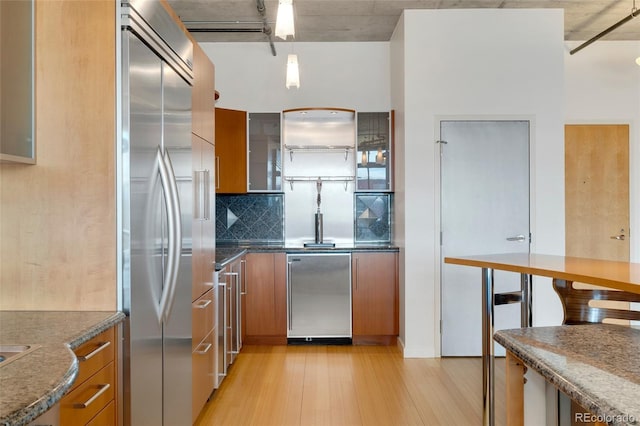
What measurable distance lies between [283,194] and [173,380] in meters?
2.97

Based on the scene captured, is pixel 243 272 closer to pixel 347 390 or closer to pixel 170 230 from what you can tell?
pixel 347 390

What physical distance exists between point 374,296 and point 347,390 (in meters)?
1.25

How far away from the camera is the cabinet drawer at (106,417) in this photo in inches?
56.7

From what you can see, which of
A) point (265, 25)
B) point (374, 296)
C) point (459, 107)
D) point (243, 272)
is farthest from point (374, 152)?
point (243, 272)

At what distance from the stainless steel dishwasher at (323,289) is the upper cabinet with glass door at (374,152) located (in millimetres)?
814

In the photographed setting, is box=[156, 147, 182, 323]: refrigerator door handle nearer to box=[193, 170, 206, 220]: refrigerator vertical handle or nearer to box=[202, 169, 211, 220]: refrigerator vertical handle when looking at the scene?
box=[193, 170, 206, 220]: refrigerator vertical handle

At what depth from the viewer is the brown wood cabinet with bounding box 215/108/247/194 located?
15.0 feet

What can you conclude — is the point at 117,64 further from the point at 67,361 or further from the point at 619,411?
the point at 619,411

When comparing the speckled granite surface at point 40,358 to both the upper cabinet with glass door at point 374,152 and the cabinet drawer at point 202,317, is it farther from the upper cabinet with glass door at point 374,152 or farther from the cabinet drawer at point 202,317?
the upper cabinet with glass door at point 374,152

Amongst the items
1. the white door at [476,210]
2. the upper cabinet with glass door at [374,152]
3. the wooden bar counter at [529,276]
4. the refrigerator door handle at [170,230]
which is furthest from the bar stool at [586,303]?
the upper cabinet with glass door at [374,152]

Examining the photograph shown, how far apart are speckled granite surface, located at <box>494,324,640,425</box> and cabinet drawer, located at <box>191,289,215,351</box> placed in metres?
1.68

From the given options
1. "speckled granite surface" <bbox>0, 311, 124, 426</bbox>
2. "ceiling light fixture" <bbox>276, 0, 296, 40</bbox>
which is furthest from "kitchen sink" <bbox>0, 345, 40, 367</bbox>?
"ceiling light fixture" <bbox>276, 0, 296, 40</bbox>

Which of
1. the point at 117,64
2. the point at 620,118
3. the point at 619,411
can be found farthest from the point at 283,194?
the point at 619,411

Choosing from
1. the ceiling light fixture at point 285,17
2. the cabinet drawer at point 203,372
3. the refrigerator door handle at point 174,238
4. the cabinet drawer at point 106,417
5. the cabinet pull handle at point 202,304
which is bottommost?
the cabinet drawer at point 203,372
